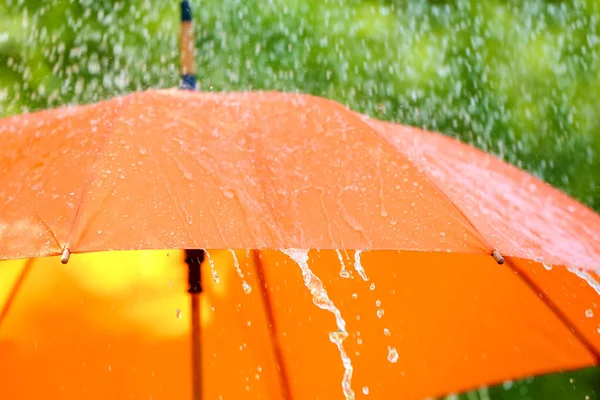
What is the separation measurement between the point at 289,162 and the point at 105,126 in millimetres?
472

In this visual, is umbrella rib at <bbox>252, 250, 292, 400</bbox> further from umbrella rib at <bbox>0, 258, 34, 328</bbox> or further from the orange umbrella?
umbrella rib at <bbox>0, 258, 34, 328</bbox>

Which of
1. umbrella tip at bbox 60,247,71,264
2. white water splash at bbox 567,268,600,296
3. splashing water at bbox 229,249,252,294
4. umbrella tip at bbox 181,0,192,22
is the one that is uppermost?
umbrella tip at bbox 181,0,192,22

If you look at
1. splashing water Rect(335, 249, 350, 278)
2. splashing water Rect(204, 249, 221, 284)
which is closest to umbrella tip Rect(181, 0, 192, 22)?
splashing water Rect(204, 249, 221, 284)

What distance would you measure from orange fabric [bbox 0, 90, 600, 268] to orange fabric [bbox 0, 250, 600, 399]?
44 centimetres

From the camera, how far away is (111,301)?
2.34 meters

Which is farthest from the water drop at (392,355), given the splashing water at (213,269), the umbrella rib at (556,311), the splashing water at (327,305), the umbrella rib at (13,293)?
the umbrella rib at (13,293)

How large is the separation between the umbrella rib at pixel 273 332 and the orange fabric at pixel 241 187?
2.07 feet

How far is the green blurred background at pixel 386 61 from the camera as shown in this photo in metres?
5.02

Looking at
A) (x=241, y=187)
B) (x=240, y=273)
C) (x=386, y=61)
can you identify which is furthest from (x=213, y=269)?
(x=386, y=61)

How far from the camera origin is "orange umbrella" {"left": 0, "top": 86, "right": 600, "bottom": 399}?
62.7 inches

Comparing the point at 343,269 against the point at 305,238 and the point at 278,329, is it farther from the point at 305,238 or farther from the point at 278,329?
the point at 305,238

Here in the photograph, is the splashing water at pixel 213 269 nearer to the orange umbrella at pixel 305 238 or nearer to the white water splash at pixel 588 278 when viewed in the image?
the orange umbrella at pixel 305 238

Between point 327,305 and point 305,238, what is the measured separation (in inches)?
35.8

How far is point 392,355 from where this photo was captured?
237cm
